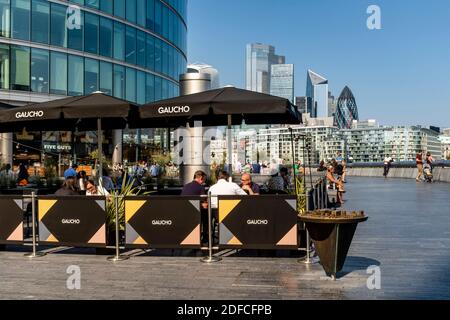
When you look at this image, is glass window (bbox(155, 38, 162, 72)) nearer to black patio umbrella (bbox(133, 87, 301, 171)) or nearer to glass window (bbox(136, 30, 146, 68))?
glass window (bbox(136, 30, 146, 68))

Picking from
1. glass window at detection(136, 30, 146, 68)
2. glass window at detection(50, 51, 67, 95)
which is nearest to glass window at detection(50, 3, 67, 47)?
glass window at detection(50, 51, 67, 95)

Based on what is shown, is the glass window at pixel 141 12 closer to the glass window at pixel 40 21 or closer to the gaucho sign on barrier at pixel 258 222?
the glass window at pixel 40 21

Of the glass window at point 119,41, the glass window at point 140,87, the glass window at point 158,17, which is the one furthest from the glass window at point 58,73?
the glass window at point 158,17

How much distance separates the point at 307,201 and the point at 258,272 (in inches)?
58.2

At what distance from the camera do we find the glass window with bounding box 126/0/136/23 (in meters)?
38.5

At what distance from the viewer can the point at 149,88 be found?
135ft

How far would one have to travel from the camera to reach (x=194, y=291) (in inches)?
232

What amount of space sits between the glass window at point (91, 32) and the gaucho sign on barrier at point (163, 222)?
3004cm

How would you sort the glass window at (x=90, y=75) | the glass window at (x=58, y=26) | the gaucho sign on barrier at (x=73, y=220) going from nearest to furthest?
the gaucho sign on barrier at (x=73, y=220) → the glass window at (x=58, y=26) → the glass window at (x=90, y=75)

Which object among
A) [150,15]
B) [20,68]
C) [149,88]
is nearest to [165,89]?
[149,88]

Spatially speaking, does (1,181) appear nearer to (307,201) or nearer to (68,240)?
(68,240)

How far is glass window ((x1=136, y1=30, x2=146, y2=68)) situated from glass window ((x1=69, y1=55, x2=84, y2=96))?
590 centimetres

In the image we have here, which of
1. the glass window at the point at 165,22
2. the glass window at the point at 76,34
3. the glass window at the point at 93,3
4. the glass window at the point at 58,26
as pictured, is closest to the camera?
the glass window at the point at 58,26

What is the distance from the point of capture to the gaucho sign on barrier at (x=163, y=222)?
303 inches
